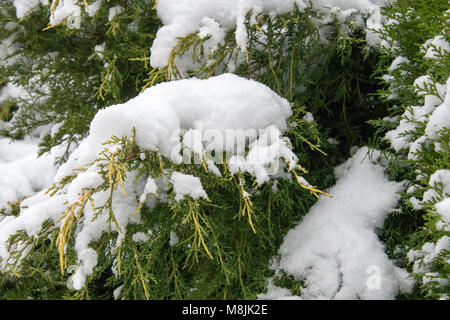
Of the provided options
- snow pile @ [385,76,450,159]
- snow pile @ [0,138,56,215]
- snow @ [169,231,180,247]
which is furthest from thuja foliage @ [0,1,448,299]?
snow pile @ [0,138,56,215]

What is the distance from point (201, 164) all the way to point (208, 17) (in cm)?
97

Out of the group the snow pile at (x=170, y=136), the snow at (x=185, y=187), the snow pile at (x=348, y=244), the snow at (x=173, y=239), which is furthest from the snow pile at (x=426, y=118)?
the snow at (x=173, y=239)

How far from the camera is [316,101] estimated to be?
249 centimetres

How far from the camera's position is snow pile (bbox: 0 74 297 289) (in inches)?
64.7

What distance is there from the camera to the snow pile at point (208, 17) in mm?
1977

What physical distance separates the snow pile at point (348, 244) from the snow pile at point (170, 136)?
73 cm

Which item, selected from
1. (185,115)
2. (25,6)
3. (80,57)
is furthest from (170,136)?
(25,6)

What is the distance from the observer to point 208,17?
208 centimetres

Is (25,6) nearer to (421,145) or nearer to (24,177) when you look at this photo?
(24,177)

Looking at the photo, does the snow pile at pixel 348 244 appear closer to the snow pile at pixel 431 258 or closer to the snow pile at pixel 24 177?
the snow pile at pixel 431 258

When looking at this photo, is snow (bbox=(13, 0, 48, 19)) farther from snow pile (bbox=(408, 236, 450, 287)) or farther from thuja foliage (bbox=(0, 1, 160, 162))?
snow pile (bbox=(408, 236, 450, 287))

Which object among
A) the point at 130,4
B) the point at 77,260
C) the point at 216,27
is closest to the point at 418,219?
the point at 216,27
